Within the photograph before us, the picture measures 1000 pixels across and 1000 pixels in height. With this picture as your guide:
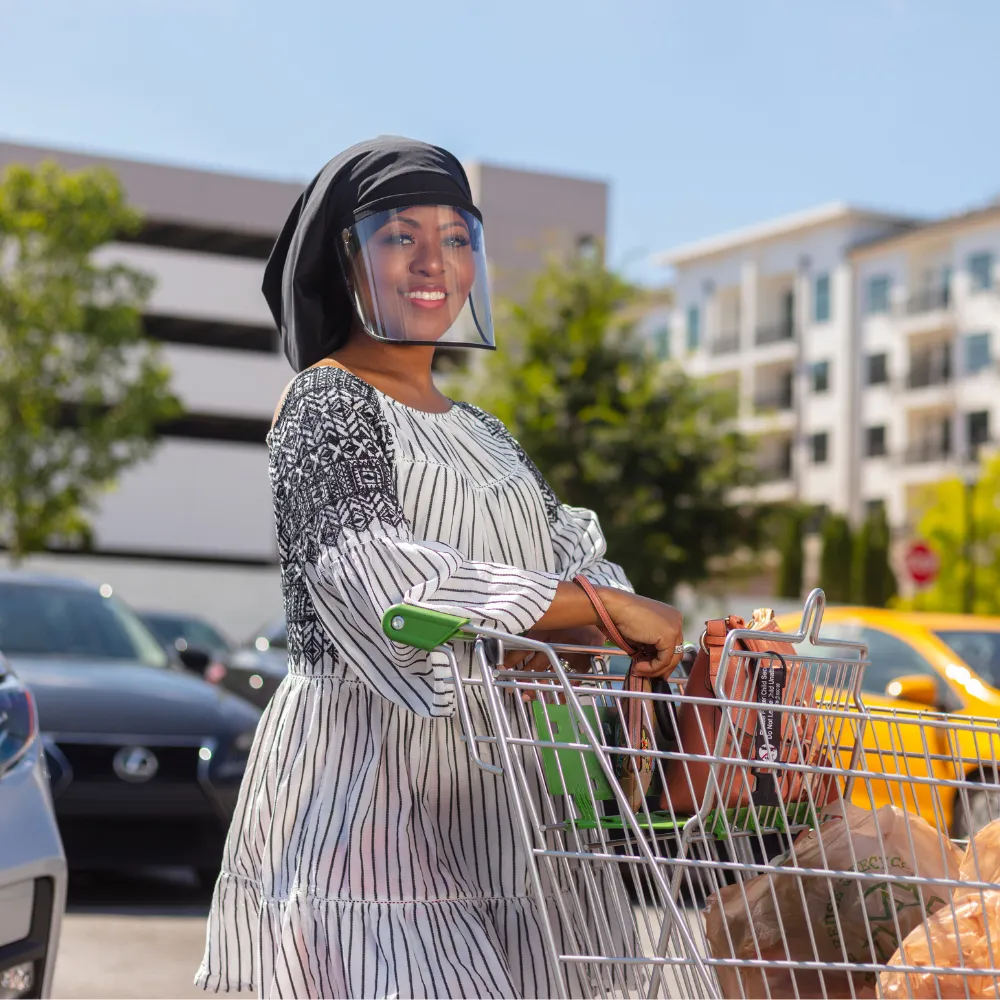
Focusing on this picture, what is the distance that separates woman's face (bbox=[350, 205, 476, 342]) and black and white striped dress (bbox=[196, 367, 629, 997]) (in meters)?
0.13

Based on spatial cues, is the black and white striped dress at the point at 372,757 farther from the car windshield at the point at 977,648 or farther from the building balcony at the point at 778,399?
the building balcony at the point at 778,399

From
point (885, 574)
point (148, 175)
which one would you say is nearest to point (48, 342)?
point (148, 175)

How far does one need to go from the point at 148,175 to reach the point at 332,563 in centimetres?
5323

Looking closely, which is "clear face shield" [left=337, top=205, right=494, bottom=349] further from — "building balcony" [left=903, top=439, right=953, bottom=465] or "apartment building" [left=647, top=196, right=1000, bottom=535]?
"building balcony" [left=903, top=439, right=953, bottom=465]

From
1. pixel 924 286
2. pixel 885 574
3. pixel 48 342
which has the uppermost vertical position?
pixel 924 286

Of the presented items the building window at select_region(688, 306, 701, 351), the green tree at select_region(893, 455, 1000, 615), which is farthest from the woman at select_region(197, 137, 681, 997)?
the building window at select_region(688, 306, 701, 351)

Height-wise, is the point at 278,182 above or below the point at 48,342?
above

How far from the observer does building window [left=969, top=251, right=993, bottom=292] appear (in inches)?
2153

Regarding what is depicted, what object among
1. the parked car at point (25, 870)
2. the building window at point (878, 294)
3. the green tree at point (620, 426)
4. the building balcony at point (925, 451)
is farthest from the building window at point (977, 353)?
the parked car at point (25, 870)

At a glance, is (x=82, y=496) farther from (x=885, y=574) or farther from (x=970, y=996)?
(x=970, y=996)

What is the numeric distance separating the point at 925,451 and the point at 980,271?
6696 millimetres

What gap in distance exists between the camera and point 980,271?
54938 mm

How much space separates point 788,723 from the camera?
85.7 inches

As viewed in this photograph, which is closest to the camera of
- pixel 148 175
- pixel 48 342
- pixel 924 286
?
pixel 48 342
